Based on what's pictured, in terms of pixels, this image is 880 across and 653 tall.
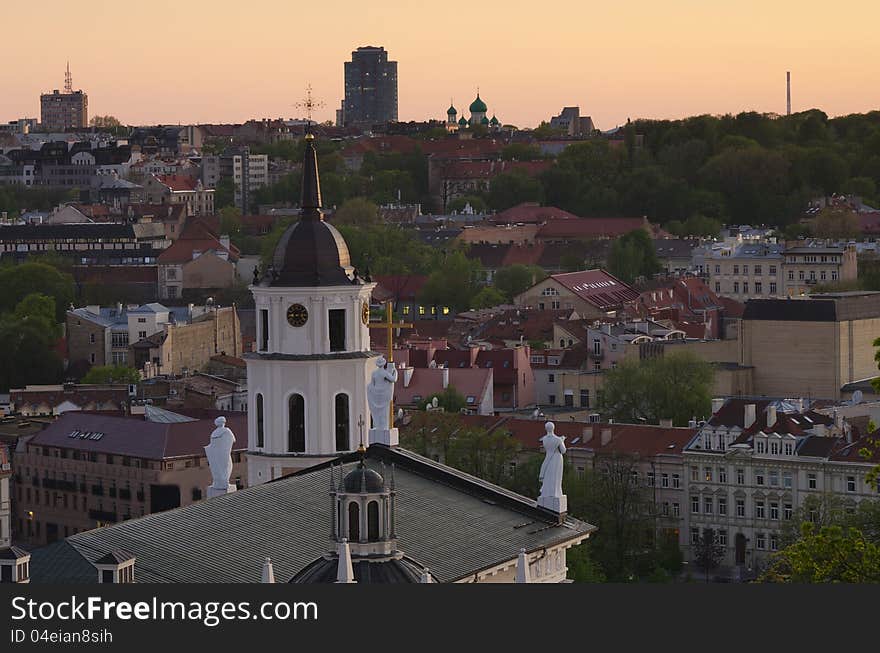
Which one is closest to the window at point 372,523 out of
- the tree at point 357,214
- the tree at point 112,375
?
the tree at point 112,375

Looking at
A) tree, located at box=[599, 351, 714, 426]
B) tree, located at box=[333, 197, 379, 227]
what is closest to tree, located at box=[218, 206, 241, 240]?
tree, located at box=[333, 197, 379, 227]

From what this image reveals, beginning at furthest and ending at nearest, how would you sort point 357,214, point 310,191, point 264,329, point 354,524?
point 357,214, point 310,191, point 264,329, point 354,524

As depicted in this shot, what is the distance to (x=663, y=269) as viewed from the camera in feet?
434

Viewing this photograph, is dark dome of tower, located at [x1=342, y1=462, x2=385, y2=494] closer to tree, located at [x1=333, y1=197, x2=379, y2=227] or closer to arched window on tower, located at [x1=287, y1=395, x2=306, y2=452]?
arched window on tower, located at [x1=287, y1=395, x2=306, y2=452]

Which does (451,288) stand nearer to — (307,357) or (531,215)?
(531,215)

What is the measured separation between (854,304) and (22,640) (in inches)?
2559

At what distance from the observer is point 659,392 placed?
75.3 meters

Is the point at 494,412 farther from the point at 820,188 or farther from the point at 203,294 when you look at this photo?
the point at 820,188

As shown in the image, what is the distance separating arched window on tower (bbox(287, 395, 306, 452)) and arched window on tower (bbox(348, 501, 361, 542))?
9.24m

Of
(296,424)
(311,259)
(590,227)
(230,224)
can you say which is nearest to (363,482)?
(296,424)

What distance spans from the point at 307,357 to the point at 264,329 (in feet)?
3.54

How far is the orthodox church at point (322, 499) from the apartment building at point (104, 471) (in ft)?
86.5

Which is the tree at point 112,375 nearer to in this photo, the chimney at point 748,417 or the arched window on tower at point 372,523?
the chimney at point 748,417

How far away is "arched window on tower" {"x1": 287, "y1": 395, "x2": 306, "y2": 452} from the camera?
38.0m
